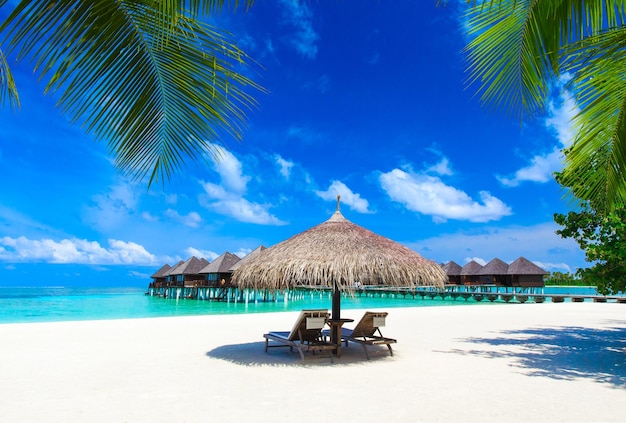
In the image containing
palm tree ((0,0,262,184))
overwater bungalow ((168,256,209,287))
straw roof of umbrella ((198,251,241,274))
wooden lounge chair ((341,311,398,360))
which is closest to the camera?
palm tree ((0,0,262,184))

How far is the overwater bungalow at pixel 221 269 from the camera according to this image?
3628 cm

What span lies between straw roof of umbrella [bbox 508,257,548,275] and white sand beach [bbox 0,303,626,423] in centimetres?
2692

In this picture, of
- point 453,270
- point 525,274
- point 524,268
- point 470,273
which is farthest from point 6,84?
point 453,270

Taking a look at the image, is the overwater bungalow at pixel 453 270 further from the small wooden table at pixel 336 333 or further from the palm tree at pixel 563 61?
the palm tree at pixel 563 61

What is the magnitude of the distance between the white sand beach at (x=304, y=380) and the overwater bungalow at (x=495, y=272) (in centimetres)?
2886

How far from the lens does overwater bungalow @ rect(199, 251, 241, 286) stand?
36.3 m

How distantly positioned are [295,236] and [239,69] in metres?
5.75

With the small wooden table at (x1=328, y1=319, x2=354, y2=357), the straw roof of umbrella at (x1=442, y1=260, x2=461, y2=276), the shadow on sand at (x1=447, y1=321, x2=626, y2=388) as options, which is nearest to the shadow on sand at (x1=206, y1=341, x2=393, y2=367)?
the small wooden table at (x1=328, y1=319, x2=354, y2=357)

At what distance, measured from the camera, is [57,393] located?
504cm

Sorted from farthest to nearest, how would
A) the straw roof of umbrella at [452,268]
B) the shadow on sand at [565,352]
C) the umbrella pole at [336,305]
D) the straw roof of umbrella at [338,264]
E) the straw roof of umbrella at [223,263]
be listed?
1. the straw roof of umbrella at [452,268]
2. the straw roof of umbrella at [223,263]
3. the umbrella pole at [336,305]
4. the straw roof of umbrella at [338,264]
5. the shadow on sand at [565,352]

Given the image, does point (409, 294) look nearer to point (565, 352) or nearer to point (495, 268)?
point (495, 268)

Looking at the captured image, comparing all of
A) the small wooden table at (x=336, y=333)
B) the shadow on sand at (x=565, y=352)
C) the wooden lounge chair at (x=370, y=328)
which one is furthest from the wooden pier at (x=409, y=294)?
the small wooden table at (x=336, y=333)

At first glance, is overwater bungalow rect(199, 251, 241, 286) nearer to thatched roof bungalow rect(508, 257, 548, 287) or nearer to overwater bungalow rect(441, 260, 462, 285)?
overwater bungalow rect(441, 260, 462, 285)

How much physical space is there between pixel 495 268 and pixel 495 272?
419 millimetres
